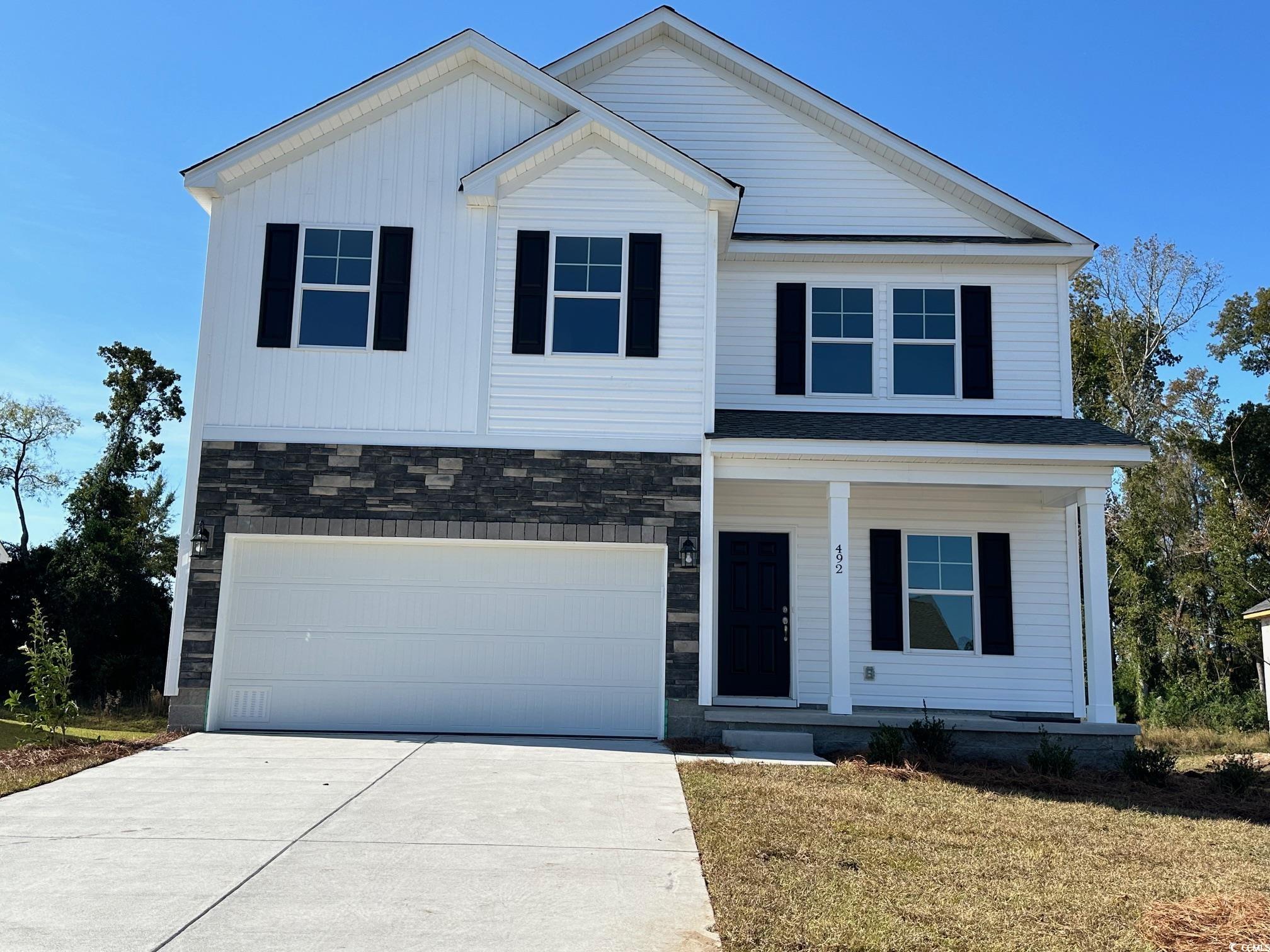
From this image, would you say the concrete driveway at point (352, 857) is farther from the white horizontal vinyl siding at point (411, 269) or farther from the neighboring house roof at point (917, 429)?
the neighboring house roof at point (917, 429)

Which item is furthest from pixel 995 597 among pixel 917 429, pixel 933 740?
pixel 933 740

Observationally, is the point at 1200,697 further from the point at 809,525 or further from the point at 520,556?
the point at 520,556

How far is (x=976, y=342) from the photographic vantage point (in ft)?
42.4

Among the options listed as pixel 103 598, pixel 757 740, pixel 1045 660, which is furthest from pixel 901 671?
pixel 103 598

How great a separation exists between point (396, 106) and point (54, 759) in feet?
25.0

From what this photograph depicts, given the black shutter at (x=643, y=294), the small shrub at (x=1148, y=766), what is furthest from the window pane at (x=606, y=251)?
the small shrub at (x=1148, y=766)

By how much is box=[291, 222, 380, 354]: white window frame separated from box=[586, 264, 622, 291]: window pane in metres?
2.38

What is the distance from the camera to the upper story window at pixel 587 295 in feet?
37.6

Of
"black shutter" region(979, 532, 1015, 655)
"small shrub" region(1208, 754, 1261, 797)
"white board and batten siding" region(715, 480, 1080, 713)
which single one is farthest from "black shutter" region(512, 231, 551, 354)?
"small shrub" region(1208, 754, 1261, 797)

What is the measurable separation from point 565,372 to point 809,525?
142 inches

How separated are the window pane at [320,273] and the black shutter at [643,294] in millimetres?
3307

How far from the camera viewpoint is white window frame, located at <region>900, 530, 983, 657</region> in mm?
12359

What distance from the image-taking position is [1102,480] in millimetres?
11258

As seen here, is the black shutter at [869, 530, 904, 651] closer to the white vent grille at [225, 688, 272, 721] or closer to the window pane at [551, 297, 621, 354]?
the window pane at [551, 297, 621, 354]
